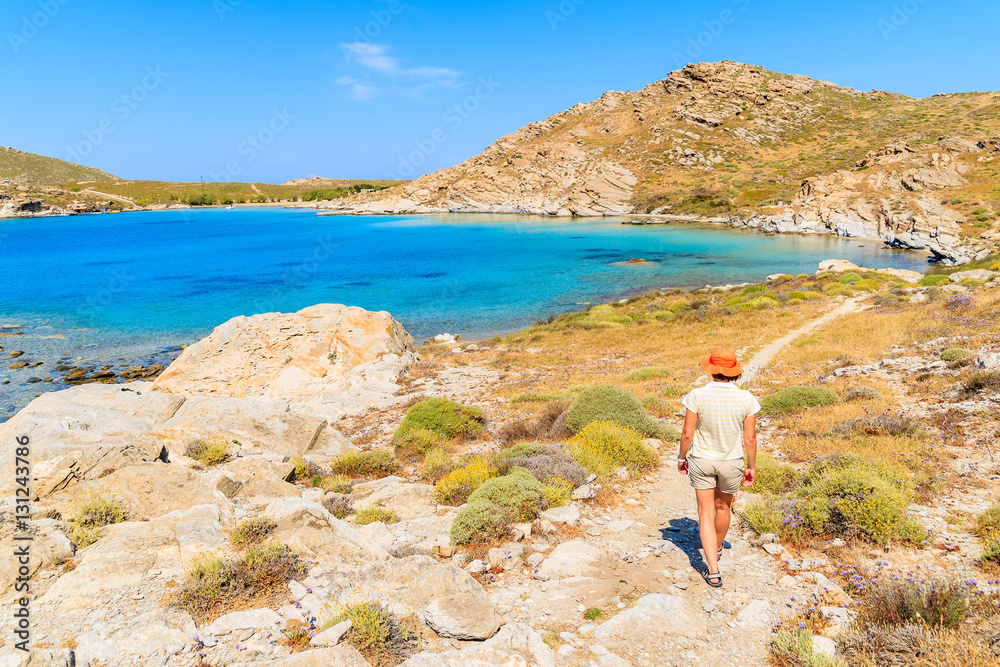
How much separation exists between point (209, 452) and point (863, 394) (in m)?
15.4

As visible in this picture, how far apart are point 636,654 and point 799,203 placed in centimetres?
10847

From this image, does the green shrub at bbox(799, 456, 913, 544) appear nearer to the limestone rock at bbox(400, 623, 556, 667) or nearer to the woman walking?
the woman walking

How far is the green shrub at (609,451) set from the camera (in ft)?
30.6

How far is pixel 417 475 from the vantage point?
11344 mm

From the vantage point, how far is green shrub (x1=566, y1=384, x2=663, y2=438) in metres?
11.5

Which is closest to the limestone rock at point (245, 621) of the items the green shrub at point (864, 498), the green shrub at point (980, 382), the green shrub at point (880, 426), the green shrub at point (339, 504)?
the green shrub at point (339, 504)

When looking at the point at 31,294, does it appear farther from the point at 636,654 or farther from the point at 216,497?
the point at 636,654

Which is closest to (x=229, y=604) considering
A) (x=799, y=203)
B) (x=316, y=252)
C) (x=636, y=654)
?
(x=636, y=654)

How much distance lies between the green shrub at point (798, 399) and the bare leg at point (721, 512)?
25.1ft

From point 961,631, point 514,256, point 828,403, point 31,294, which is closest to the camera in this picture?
point 961,631

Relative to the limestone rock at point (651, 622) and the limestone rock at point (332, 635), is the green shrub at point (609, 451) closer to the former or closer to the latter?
the limestone rock at point (651, 622)

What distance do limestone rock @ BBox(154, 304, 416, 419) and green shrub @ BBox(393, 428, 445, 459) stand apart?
17.8ft

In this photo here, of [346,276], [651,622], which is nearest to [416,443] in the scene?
[651,622]

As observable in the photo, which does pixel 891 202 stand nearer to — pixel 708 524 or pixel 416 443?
pixel 416 443
